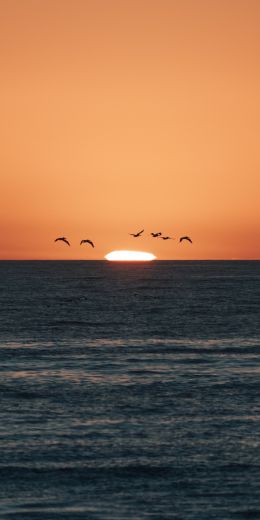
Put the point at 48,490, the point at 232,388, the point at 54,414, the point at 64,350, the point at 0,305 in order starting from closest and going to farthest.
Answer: the point at 48,490
the point at 54,414
the point at 232,388
the point at 64,350
the point at 0,305

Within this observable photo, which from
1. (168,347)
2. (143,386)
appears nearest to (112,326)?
(168,347)

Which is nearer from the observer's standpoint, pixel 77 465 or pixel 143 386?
pixel 77 465

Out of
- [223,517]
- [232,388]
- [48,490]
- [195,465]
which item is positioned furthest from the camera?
[232,388]

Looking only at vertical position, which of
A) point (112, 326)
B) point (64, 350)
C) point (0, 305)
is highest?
point (0, 305)

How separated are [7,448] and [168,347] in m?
45.4

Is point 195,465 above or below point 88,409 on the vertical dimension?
below

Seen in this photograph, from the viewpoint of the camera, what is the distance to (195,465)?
38719mm

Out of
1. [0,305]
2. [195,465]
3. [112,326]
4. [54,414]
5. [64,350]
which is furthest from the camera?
[0,305]

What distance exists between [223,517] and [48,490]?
22.7ft

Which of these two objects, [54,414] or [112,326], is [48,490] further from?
[112,326]

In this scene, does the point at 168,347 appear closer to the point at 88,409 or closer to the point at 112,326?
the point at 112,326

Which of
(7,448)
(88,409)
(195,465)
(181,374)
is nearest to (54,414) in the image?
(88,409)

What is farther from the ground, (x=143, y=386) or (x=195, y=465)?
(x=143, y=386)

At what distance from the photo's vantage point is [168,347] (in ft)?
280
